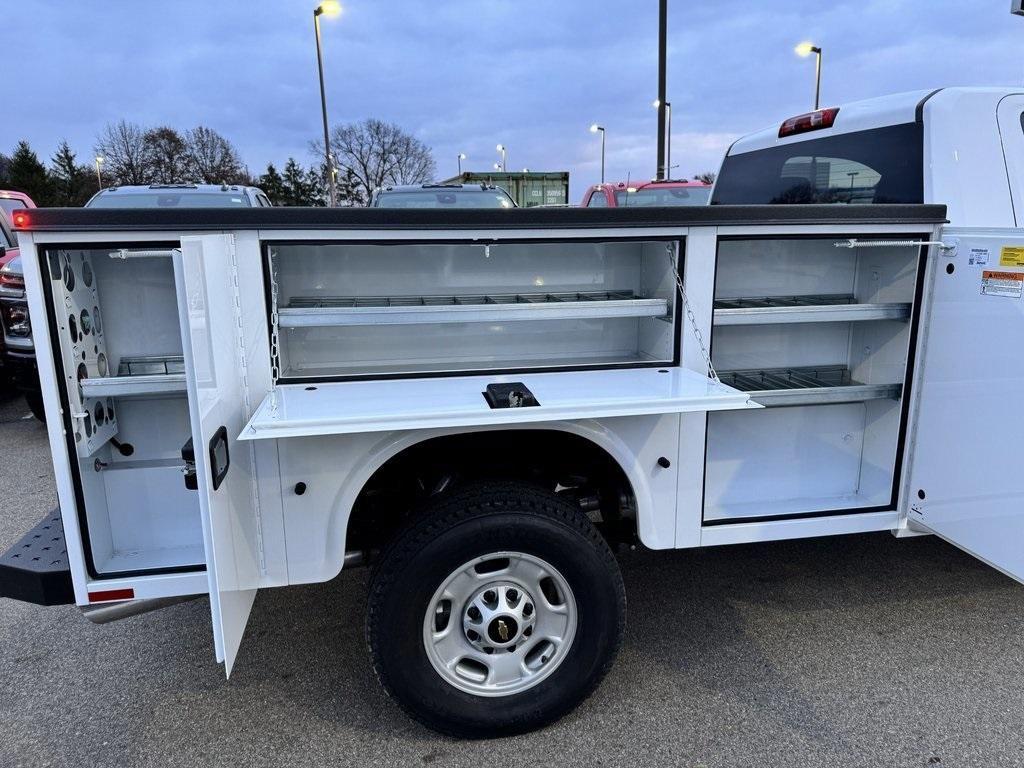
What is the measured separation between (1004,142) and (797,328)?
115cm

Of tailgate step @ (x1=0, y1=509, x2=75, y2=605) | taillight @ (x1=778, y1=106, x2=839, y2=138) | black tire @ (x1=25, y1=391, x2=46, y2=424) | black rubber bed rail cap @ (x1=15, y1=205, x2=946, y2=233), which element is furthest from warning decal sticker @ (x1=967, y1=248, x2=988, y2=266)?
black tire @ (x1=25, y1=391, x2=46, y2=424)

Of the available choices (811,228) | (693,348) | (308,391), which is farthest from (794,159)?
(308,391)

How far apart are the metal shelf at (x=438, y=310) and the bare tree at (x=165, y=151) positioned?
46055 mm

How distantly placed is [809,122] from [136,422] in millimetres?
3683

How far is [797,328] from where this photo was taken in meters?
3.41

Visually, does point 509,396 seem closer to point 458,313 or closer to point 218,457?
point 458,313

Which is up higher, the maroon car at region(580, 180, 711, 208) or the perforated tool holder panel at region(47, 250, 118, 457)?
the maroon car at region(580, 180, 711, 208)

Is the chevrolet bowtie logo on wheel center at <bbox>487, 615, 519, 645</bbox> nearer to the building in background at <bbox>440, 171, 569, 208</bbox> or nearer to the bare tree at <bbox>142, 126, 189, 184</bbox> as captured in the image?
the building in background at <bbox>440, 171, 569, 208</bbox>

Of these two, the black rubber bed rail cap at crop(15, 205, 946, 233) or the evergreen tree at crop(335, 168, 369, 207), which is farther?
the evergreen tree at crop(335, 168, 369, 207)

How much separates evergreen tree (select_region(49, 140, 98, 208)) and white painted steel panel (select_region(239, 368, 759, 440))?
4216cm

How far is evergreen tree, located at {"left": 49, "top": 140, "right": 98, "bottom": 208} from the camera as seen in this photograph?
39.5 metres

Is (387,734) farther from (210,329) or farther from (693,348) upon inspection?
(693,348)

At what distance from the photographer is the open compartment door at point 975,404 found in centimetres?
259

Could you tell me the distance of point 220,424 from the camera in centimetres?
222
